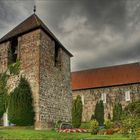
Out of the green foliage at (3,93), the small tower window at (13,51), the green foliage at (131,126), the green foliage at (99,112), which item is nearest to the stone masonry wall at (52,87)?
the small tower window at (13,51)

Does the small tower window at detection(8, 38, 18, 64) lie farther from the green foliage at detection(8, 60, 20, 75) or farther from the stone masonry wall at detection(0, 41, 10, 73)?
the green foliage at detection(8, 60, 20, 75)

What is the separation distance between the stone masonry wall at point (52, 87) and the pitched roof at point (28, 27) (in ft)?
2.60

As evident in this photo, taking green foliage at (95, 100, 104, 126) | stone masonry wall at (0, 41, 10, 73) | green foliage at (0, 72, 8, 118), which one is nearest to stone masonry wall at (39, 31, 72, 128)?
green foliage at (0, 72, 8, 118)

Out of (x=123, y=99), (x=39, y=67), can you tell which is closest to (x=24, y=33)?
(x=39, y=67)

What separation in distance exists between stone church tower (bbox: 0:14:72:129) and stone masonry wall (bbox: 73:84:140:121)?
576 inches

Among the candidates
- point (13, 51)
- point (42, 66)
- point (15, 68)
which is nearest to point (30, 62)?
point (42, 66)

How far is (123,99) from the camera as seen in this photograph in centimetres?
4144

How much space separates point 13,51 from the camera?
87.9 ft

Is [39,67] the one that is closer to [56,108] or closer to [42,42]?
[42,42]

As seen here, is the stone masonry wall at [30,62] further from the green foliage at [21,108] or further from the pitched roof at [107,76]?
the pitched roof at [107,76]

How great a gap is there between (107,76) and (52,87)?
20560 millimetres

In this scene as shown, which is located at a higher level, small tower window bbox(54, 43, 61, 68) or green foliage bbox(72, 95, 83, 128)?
small tower window bbox(54, 43, 61, 68)

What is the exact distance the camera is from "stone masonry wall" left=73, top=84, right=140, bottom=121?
135 ft

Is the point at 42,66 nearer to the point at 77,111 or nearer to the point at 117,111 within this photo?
the point at 77,111
